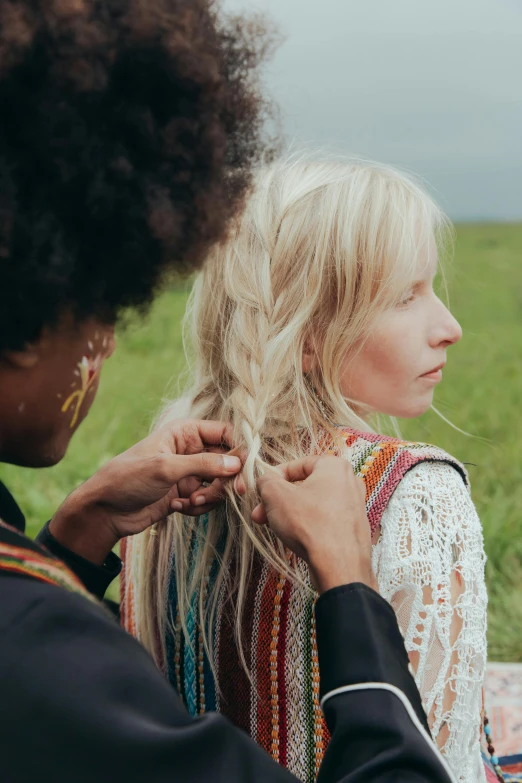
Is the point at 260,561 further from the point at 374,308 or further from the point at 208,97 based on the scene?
the point at 208,97

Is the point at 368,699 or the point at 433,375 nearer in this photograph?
the point at 368,699

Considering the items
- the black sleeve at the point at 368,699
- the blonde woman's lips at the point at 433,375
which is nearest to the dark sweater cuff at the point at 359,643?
the black sleeve at the point at 368,699

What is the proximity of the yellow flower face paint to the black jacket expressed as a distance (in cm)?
41

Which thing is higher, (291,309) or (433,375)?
(291,309)

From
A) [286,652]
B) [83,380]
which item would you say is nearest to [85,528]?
[286,652]

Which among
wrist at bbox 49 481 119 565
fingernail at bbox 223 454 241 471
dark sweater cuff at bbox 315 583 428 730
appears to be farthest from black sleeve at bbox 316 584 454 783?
wrist at bbox 49 481 119 565

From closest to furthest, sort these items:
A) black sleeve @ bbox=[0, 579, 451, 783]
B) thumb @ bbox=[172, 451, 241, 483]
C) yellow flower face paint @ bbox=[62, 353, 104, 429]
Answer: black sleeve @ bbox=[0, 579, 451, 783] < yellow flower face paint @ bbox=[62, 353, 104, 429] < thumb @ bbox=[172, 451, 241, 483]

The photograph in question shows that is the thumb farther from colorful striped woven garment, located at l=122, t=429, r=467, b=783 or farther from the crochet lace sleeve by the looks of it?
the crochet lace sleeve

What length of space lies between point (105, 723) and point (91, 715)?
20mm

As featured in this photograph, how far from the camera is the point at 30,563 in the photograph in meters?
1.20

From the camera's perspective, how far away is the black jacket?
1.10 metres

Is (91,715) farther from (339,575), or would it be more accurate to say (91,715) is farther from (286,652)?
(286,652)

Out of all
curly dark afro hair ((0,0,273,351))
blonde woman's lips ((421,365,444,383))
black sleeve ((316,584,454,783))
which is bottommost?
black sleeve ((316,584,454,783))

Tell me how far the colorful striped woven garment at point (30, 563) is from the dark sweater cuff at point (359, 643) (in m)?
0.41
